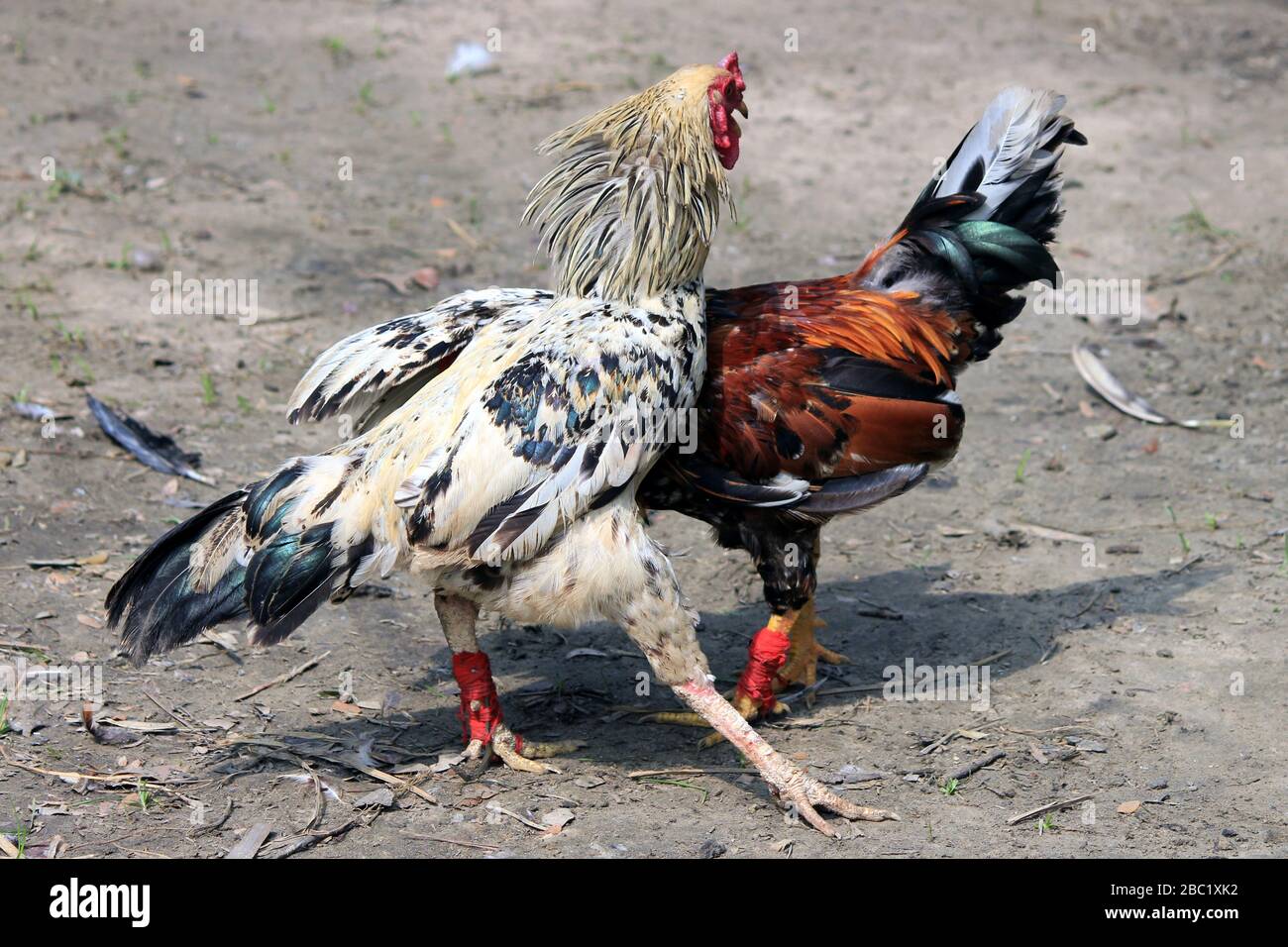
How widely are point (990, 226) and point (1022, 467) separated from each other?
2051 millimetres

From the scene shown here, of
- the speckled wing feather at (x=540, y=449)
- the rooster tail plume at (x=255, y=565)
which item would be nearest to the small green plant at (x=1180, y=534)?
the speckled wing feather at (x=540, y=449)

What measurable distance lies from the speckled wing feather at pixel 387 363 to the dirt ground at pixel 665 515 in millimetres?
1249

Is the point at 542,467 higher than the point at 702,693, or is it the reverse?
the point at 542,467

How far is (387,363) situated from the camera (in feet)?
16.5

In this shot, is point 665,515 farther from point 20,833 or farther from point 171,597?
point 20,833

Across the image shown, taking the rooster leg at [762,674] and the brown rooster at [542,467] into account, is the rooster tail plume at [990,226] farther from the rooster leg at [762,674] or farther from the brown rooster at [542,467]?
Result: the rooster leg at [762,674]

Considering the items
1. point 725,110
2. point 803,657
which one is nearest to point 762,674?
point 803,657

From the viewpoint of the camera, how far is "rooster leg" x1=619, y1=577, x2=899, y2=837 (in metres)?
4.66

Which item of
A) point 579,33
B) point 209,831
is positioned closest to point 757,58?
point 579,33

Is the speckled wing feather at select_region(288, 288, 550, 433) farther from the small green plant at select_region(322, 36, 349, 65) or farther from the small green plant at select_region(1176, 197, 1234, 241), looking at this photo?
the small green plant at select_region(322, 36, 349, 65)

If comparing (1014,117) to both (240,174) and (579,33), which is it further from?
(579,33)

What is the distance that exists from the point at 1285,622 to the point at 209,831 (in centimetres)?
457

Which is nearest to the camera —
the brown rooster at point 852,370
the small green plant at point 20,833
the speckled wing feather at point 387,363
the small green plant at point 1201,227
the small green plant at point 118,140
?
the small green plant at point 20,833

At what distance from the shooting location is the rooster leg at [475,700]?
5.07m
